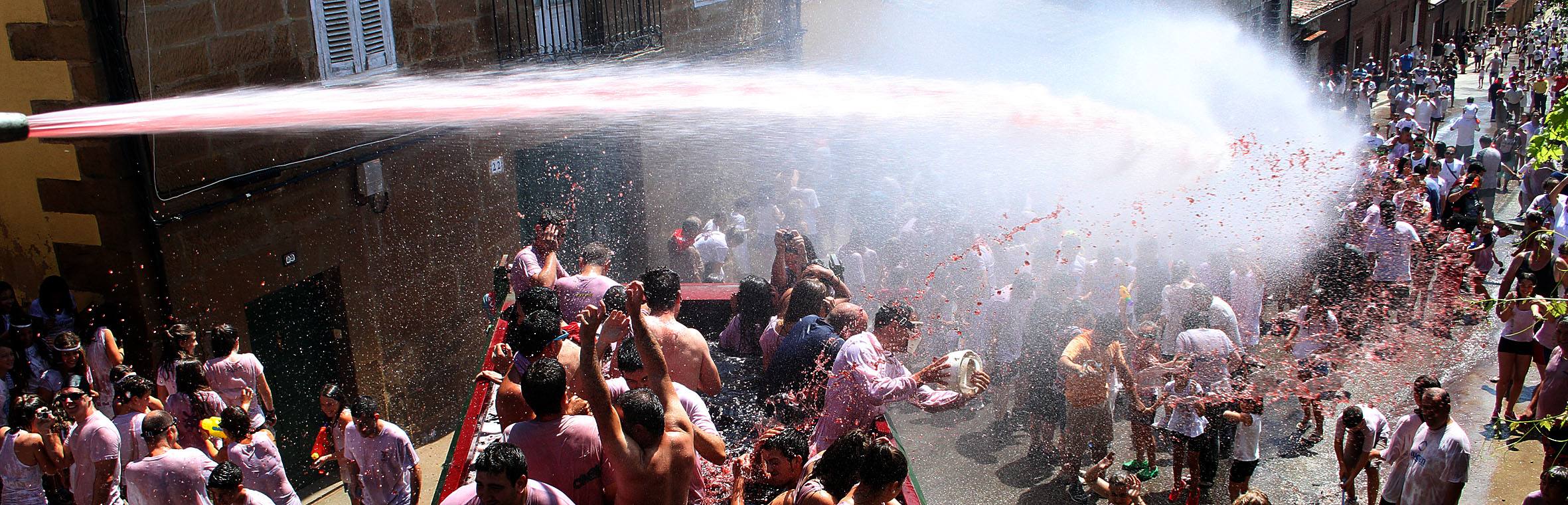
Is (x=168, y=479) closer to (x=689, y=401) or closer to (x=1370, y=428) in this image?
(x=689, y=401)

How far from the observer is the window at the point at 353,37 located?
349 inches

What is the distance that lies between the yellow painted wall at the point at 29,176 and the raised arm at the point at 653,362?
4.67 m

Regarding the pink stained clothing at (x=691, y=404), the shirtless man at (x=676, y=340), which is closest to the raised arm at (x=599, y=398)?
the pink stained clothing at (x=691, y=404)

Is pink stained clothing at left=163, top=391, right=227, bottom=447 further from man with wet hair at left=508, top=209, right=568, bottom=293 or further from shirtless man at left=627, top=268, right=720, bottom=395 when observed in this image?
shirtless man at left=627, top=268, right=720, bottom=395

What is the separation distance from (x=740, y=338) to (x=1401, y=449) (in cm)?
386

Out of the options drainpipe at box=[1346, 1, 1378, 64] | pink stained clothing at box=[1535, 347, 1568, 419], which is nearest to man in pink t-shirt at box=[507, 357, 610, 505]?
pink stained clothing at box=[1535, 347, 1568, 419]

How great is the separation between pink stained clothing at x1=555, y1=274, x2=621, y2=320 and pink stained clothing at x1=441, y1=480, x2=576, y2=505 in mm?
2619

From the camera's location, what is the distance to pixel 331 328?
924 cm

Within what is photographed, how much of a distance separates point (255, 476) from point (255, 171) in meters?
3.08

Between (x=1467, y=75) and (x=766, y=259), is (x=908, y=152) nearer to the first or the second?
Answer: (x=766, y=259)

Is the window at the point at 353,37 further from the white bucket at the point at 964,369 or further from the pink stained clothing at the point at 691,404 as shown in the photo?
the white bucket at the point at 964,369

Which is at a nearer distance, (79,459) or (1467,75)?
(79,459)

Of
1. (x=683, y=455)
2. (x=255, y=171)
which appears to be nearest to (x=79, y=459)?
(x=255, y=171)

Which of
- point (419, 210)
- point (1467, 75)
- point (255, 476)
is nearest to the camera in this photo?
point (255, 476)
